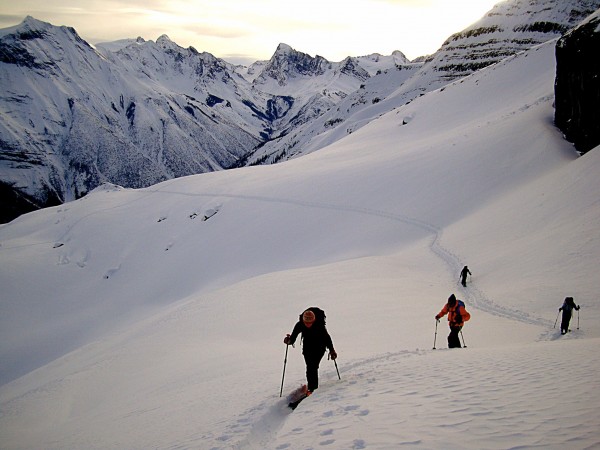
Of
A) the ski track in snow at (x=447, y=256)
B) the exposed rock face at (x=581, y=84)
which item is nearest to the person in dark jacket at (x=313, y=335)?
the ski track in snow at (x=447, y=256)

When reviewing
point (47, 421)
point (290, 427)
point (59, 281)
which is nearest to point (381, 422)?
point (290, 427)

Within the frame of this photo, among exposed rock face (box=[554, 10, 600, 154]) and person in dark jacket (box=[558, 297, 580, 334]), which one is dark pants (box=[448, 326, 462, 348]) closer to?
person in dark jacket (box=[558, 297, 580, 334])

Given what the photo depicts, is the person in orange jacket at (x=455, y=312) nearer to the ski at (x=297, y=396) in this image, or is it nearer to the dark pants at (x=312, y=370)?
the dark pants at (x=312, y=370)

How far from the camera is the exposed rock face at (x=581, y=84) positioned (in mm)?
30938

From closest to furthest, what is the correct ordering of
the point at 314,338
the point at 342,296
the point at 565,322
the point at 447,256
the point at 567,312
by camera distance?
the point at 314,338
the point at 567,312
the point at 565,322
the point at 342,296
the point at 447,256

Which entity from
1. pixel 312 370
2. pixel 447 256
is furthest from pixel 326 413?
pixel 447 256

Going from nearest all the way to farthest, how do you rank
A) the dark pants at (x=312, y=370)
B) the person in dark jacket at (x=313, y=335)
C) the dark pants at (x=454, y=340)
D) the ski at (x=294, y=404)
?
the ski at (x=294, y=404) → the person in dark jacket at (x=313, y=335) → the dark pants at (x=312, y=370) → the dark pants at (x=454, y=340)

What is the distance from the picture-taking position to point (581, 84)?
3238 cm

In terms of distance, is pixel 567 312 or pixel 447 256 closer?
pixel 567 312

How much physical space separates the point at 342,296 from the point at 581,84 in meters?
30.7

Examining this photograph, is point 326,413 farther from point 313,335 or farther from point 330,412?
point 313,335

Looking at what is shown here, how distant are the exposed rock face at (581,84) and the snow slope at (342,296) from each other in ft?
6.08

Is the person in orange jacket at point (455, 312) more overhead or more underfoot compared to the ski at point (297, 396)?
more overhead

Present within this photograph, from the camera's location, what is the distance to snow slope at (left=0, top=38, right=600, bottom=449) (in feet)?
23.0
